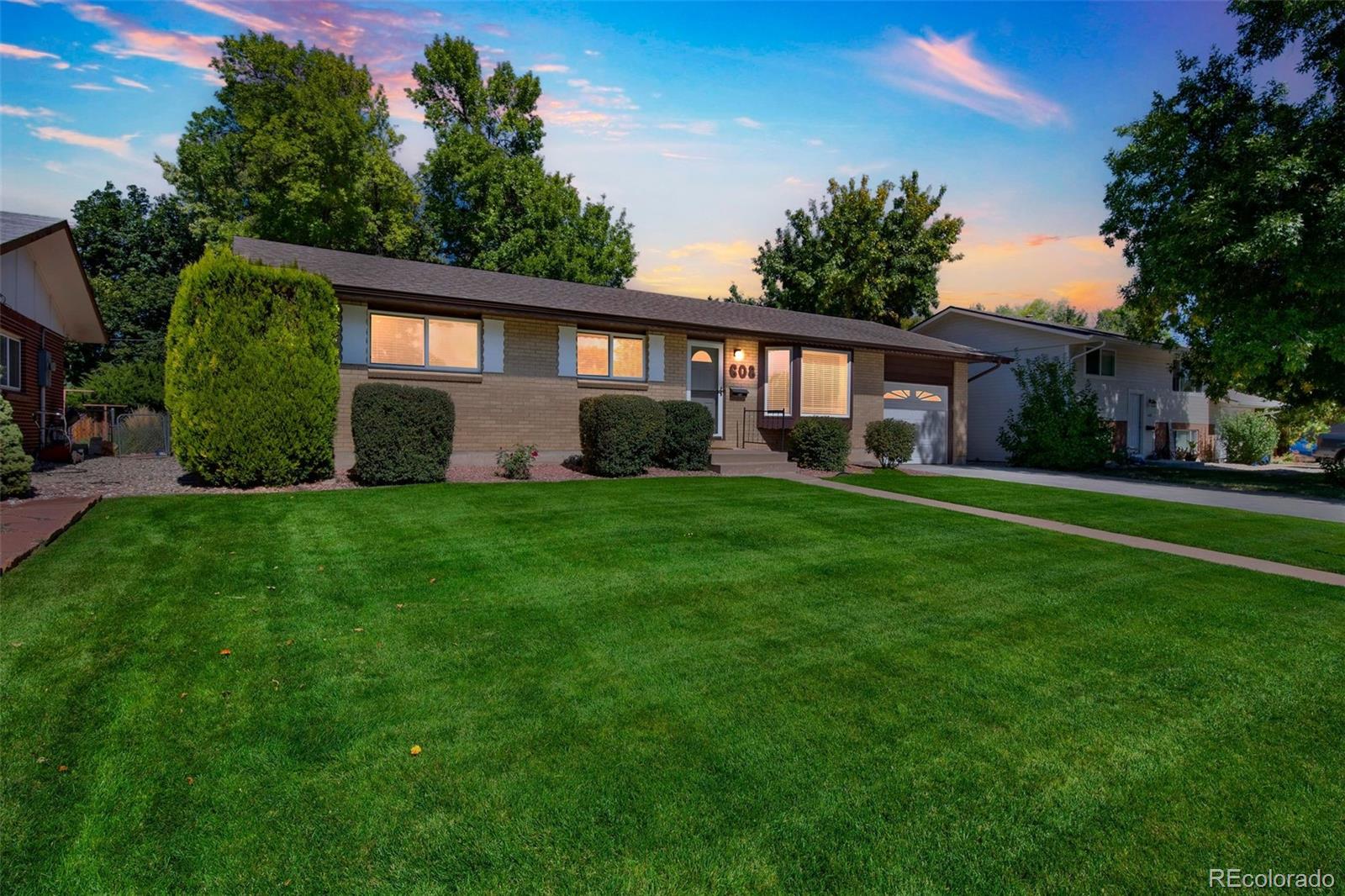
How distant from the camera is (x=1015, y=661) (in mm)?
3771

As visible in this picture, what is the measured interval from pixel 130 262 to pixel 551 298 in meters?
28.5

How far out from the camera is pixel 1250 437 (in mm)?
24609

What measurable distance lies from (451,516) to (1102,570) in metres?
6.94

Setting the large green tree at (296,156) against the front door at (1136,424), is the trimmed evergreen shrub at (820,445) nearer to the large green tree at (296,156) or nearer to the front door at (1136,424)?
the front door at (1136,424)

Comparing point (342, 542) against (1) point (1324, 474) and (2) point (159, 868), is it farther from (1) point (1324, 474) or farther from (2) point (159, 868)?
(1) point (1324, 474)

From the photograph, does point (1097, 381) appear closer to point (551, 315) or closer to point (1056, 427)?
point (1056, 427)

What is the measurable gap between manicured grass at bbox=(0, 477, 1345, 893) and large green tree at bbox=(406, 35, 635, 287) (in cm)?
2451

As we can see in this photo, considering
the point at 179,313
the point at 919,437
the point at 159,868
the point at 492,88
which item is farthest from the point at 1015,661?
the point at 492,88

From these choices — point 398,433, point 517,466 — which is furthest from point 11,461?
point 517,466

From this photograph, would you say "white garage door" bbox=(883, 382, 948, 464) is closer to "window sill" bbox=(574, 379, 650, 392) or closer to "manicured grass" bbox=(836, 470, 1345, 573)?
"manicured grass" bbox=(836, 470, 1345, 573)

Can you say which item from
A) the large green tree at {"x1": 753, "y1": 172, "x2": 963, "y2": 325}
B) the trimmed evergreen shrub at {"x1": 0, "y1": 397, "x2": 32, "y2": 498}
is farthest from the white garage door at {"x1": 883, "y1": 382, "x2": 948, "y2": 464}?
the trimmed evergreen shrub at {"x1": 0, "y1": 397, "x2": 32, "y2": 498}

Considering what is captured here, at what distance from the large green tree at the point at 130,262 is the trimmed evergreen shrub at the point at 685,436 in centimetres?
2659

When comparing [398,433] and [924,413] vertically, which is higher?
[924,413]

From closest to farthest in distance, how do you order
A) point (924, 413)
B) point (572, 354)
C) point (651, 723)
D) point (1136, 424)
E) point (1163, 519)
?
point (651, 723) < point (1163, 519) < point (572, 354) < point (924, 413) < point (1136, 424)
